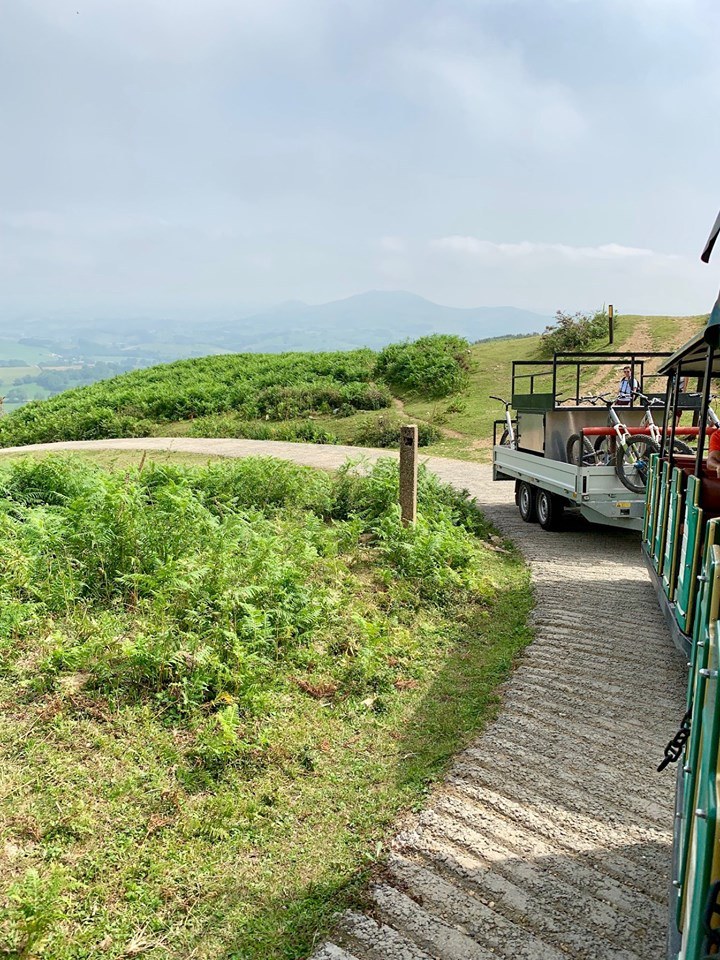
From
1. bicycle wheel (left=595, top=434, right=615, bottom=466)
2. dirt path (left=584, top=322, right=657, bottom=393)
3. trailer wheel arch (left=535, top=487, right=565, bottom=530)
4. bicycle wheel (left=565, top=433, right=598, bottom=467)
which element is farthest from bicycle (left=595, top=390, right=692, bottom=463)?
dirt path (left=584, top=322, right=657, bottom=393)

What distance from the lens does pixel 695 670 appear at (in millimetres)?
2871

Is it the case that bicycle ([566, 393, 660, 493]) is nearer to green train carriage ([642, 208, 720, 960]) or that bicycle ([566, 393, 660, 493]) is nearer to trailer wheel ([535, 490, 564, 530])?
trailer wheel ([535, 490, 564, 530])

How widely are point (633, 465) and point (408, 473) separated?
9.75ft

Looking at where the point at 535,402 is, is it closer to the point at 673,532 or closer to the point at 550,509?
the point at 550,509

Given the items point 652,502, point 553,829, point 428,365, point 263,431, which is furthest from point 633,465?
point 428,365

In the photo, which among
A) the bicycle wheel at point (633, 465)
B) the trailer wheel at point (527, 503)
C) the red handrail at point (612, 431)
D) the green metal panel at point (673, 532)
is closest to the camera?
the green metal panel at point (673, 532)

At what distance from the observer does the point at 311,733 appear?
4.99 metres

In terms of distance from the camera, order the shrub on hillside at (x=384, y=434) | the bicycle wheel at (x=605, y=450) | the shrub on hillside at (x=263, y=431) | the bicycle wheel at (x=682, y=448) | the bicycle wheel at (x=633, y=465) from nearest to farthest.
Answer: the bicycle wheel at (x=682, y=448) < the bicycle wheel at (x=633, y=465) < the bicycle wheel at (x=605, y=450) < the shrub on hillside at (x=384, y=434) < the shrub on hillside at (x=263, y=431)

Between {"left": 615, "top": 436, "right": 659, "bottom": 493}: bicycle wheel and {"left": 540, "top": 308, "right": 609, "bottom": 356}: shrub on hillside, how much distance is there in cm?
1828

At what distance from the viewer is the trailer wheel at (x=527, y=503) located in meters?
11.5

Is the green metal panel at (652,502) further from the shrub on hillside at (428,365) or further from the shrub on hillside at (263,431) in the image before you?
the shrub on hillside at (428,365)

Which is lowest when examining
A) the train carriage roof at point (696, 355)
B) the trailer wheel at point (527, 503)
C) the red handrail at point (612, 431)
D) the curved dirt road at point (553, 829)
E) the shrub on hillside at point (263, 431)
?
the curved dirt road at point (553, 829)

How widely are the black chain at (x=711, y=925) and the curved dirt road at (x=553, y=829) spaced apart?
1622 millimetres

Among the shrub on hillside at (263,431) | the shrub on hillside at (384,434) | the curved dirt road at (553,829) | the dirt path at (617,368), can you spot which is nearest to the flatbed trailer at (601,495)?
the curved dirt road at (553,829)
